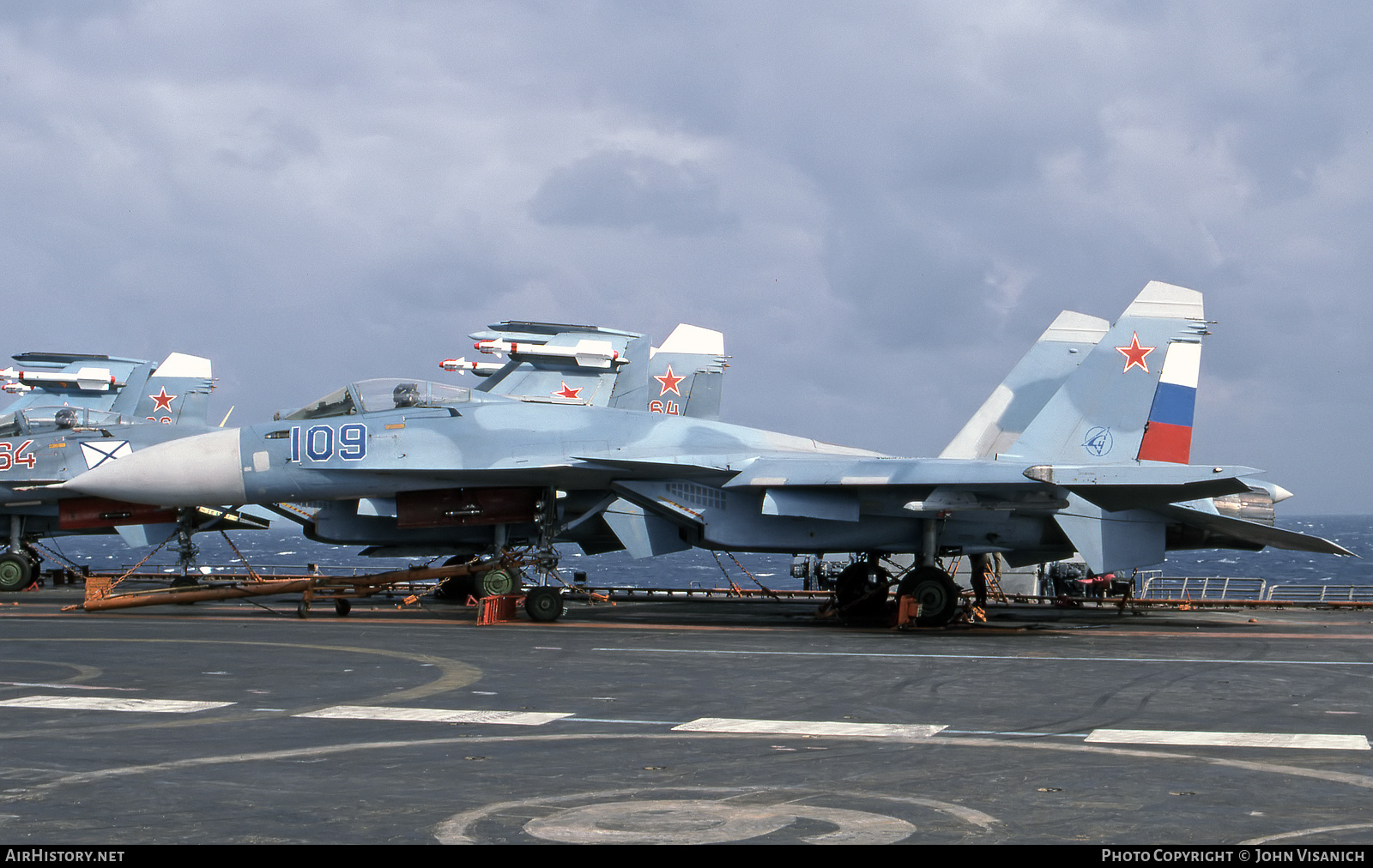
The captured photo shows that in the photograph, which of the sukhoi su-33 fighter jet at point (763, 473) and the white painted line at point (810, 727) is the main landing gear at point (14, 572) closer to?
the sukhoi su-33 fighter jet at point (763, 473)

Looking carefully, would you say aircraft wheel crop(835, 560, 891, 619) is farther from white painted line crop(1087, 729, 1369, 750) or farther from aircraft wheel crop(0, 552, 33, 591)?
aircraft wheel crop(0, 552, 33, 591)

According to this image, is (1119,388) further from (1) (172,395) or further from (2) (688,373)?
(1) (172,395)

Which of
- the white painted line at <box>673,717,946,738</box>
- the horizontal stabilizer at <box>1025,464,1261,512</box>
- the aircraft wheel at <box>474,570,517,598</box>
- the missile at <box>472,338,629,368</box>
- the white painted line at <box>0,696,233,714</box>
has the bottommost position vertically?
the white painted line at <box>673,717,946,738</box>

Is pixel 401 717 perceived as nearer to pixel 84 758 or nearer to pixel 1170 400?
pixel 84 758

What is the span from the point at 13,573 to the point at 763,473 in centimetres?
1713

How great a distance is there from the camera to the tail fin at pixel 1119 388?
19.4m

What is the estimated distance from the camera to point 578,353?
88.9 feet

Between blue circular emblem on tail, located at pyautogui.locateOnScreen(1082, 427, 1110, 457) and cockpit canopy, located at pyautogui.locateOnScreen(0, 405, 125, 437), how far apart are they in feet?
63.6

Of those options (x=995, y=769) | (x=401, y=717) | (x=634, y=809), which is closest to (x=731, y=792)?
(x=634, y=809)

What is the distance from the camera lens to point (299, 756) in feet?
25.6

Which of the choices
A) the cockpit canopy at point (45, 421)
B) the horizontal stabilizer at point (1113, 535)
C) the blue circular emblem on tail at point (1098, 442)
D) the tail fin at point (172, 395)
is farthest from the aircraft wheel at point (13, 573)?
the blue circular emblem on tail at point (1098, 442)

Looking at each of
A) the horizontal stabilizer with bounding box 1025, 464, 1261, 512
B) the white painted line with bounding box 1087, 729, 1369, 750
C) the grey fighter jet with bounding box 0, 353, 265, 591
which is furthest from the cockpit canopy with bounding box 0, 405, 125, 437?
the white painted line with bounding box 1087, 729, 1369, 750

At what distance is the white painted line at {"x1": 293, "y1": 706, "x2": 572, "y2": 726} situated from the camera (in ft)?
30.8
